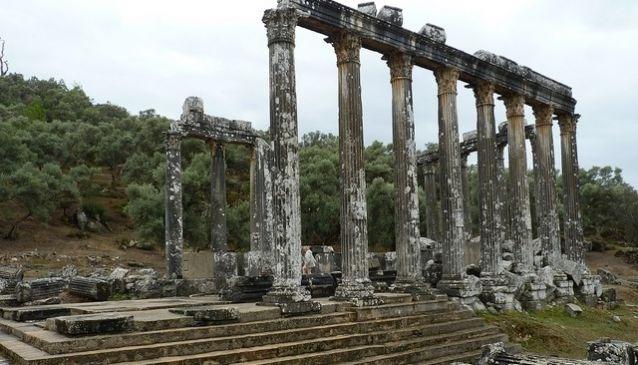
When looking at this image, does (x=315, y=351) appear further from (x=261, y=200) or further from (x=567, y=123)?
(x=567, y=123)

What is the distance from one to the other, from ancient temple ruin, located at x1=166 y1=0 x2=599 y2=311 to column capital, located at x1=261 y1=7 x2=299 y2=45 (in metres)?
0.02

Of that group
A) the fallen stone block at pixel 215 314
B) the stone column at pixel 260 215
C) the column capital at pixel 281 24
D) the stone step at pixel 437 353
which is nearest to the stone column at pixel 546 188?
the stone step at pixel 437 353

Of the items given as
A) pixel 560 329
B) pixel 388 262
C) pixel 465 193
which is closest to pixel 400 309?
pixel 560 329

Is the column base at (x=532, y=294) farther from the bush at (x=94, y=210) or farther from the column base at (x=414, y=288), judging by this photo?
the bush at (x=94, y=210)

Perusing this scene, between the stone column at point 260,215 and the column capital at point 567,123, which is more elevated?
the column capital at point 567,123

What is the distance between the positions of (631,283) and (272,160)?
86.9 feet

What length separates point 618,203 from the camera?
48188mm

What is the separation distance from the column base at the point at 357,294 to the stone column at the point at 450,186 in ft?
15.9

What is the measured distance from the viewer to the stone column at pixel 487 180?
65.6ft

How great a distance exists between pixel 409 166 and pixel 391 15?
177 inches

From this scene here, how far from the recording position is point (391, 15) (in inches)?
661

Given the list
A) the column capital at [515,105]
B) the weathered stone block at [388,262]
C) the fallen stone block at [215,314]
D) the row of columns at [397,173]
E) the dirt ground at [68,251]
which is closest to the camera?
the fallen stone block at [215,314]

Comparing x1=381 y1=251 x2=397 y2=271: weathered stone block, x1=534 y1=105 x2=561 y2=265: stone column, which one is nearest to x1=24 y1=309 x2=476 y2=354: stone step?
x1=381 y1=251 x2=397 y2=271: weathered stone block

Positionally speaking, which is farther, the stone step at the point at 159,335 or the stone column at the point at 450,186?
the stone column at the point at 450,186
